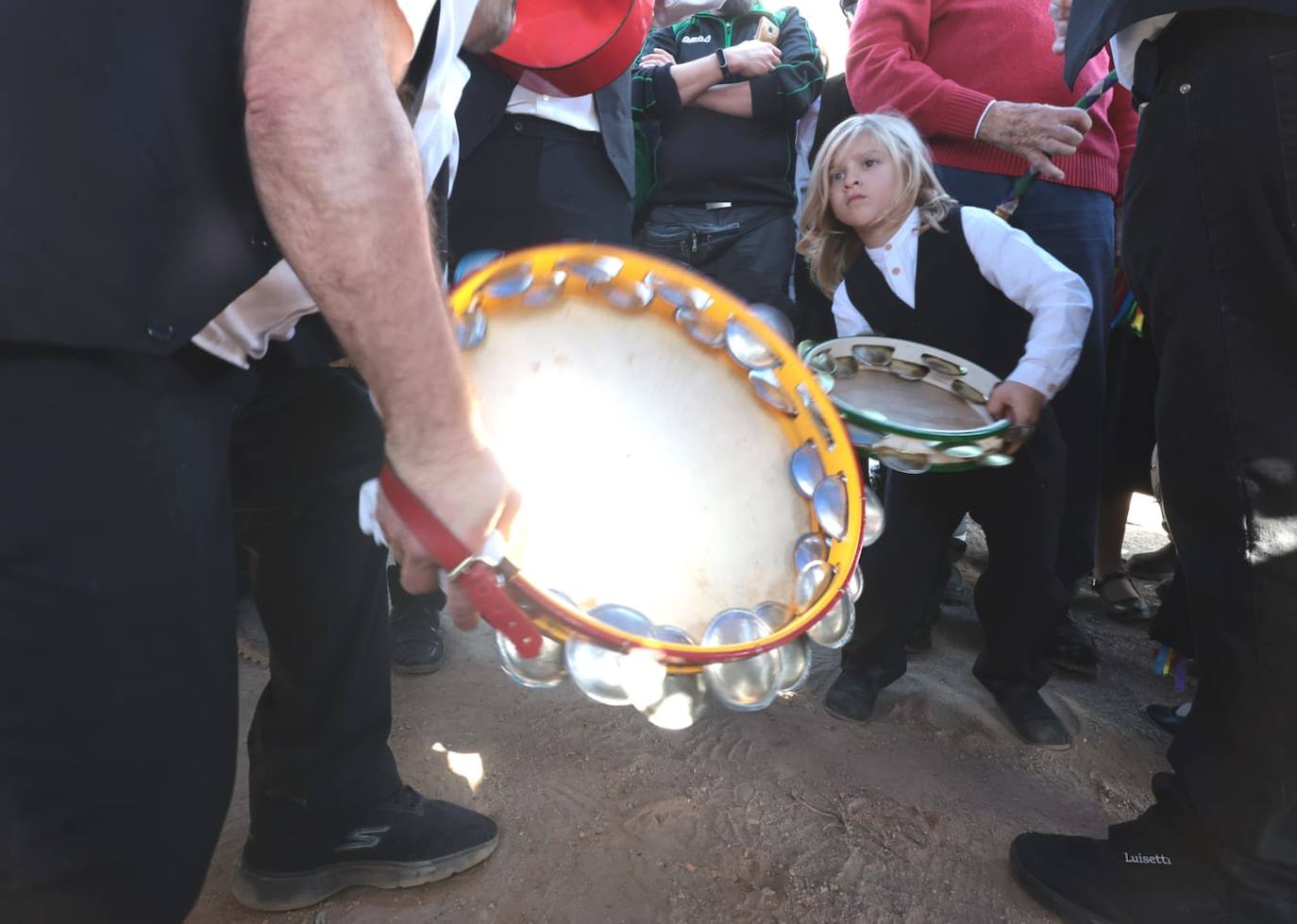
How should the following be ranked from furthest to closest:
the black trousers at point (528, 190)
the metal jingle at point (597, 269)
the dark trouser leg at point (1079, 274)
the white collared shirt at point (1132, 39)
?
1. the dark trouser leg at point (1079, 274)
2. the black trousers at point (528, 190)
3. the white collared shirt at point (1132, 39)
4. the metal jingle at point (597, 269)

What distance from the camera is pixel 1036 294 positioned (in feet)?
6.23

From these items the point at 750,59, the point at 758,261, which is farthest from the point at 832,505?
the point at 750,59

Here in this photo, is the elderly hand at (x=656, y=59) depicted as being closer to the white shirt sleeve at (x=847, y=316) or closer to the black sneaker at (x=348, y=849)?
the white shirt sleeve at (x=847, y=316)

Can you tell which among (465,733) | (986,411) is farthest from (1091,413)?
(465,733)

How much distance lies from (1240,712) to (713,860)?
922 millimetres

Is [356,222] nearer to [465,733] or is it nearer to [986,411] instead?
[986,411]

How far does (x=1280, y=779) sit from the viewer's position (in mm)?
1248

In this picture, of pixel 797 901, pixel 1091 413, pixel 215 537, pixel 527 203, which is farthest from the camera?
pixel 1091 413

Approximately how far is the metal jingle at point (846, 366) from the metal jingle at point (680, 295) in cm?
67

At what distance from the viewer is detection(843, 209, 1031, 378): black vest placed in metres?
2.03

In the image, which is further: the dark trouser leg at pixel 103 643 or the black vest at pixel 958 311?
the black vest at pixel 958 311

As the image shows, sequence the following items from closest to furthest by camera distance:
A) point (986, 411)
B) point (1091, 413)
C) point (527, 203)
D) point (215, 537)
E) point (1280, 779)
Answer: point (215, 537) < point (1280, 779) < point (986, 411) < point (527, 203) < point (1091, 413)

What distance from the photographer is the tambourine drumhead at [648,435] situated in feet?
3.14

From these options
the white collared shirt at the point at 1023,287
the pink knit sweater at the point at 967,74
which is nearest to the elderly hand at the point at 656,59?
the pink knit sweater at the point at 967,74
